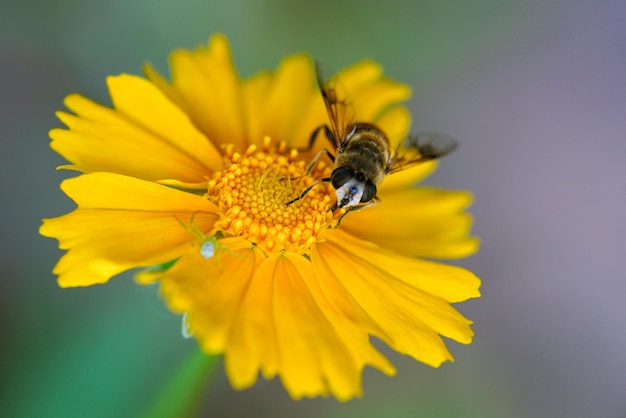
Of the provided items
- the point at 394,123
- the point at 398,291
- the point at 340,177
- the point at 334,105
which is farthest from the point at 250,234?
the point at 394,123

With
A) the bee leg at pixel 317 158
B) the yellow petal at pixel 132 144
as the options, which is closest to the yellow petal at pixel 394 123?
the bee leg at pixel 317 158

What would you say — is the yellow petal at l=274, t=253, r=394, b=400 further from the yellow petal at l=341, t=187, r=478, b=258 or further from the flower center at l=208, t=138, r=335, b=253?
the yellow petal at l=341, t=187, r=478, b=258

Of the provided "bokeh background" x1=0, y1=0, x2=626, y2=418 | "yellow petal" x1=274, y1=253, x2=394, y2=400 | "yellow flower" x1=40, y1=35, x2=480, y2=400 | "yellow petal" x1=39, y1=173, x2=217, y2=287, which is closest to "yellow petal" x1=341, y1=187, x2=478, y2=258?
"yellow flower" x1=40, y1=35, x2=480, y2=400

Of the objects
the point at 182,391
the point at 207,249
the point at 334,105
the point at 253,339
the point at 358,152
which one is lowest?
the point at 182,391

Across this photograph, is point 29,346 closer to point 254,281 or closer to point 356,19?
point 254,281

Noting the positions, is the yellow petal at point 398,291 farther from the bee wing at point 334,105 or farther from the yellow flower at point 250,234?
the bee wing at point 334,105

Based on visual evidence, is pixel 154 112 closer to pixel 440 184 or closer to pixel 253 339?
pixel 253 339
